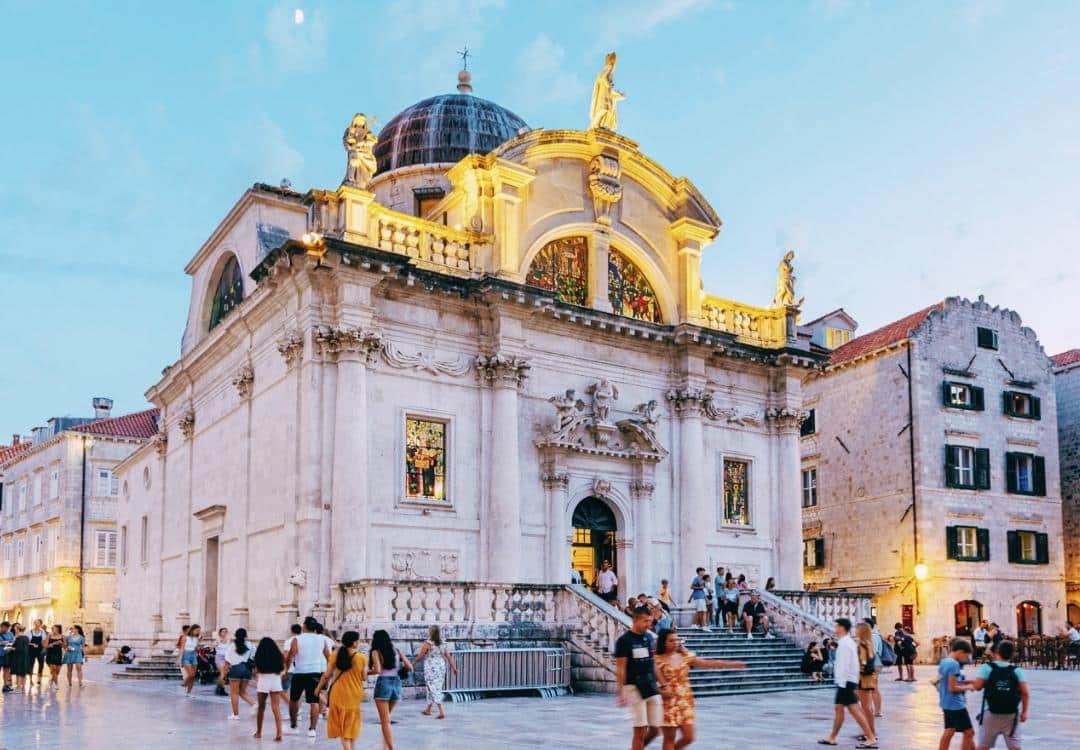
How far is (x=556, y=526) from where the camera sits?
27531mm

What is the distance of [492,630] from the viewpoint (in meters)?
22.8

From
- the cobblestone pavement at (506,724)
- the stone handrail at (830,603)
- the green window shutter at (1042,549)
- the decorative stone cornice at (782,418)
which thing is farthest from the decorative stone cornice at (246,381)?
the green window shutter at (1042,549)

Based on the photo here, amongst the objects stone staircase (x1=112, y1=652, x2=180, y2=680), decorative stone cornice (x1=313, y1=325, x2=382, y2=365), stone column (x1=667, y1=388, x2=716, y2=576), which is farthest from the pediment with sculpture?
stone staircase (x1=112, y1=652, x2=180, y2=680)

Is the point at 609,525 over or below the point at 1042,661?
over

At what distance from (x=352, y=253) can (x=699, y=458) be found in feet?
37.3

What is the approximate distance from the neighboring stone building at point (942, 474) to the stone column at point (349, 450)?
23719 millimetres

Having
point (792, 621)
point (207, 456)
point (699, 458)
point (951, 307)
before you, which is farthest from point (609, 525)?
point (951, 307)

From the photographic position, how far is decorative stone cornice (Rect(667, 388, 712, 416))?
30438mm

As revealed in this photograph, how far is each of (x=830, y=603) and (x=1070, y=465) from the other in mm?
22740

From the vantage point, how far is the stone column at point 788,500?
32.2m

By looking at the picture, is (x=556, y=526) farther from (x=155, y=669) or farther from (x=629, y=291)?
(x=155, y=669)

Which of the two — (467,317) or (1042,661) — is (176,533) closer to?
(467,317)

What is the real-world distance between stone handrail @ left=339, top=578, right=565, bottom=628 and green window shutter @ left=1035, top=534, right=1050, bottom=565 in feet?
87.9

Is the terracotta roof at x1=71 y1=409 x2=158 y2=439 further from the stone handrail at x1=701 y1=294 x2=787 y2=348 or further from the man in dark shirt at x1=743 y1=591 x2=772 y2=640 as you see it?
the man in dark shirt at x1=743 y1=591 x2=772 y2=640
